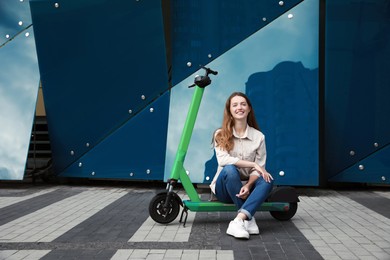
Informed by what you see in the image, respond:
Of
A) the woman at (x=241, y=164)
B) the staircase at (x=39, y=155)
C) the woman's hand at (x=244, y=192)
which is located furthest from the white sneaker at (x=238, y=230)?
the staircase at (x=39, y=155)

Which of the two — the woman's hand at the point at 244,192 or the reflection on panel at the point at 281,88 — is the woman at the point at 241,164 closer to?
the woman's hand at the point at 244,192

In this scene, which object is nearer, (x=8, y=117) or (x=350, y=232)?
(x=350, y=232)

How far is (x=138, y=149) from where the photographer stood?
23.7 ft

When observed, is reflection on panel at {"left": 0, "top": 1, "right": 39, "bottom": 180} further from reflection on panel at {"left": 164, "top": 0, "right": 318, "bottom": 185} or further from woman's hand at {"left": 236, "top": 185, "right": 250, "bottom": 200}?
woman's hand at {"left": 236, "top": 185, "right": 250, "bottom": 200}

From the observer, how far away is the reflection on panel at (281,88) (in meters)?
6.54

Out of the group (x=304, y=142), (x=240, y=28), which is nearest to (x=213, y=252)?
(x=304, y=142)

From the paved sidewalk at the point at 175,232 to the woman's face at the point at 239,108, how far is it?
1.00 m

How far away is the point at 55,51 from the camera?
24.0 ft

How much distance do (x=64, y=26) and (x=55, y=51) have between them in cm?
39

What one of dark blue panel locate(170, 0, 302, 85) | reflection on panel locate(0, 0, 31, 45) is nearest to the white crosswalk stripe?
dark blue panel locate(170, 0, 302, 85)

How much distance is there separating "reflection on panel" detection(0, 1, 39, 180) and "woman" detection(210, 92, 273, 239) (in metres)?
4.00

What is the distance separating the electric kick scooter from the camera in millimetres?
4422

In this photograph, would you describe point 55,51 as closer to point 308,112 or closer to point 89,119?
point 89,119

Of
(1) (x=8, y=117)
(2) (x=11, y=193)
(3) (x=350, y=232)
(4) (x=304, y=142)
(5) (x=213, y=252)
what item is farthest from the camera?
(1) (x=8, y=117)
